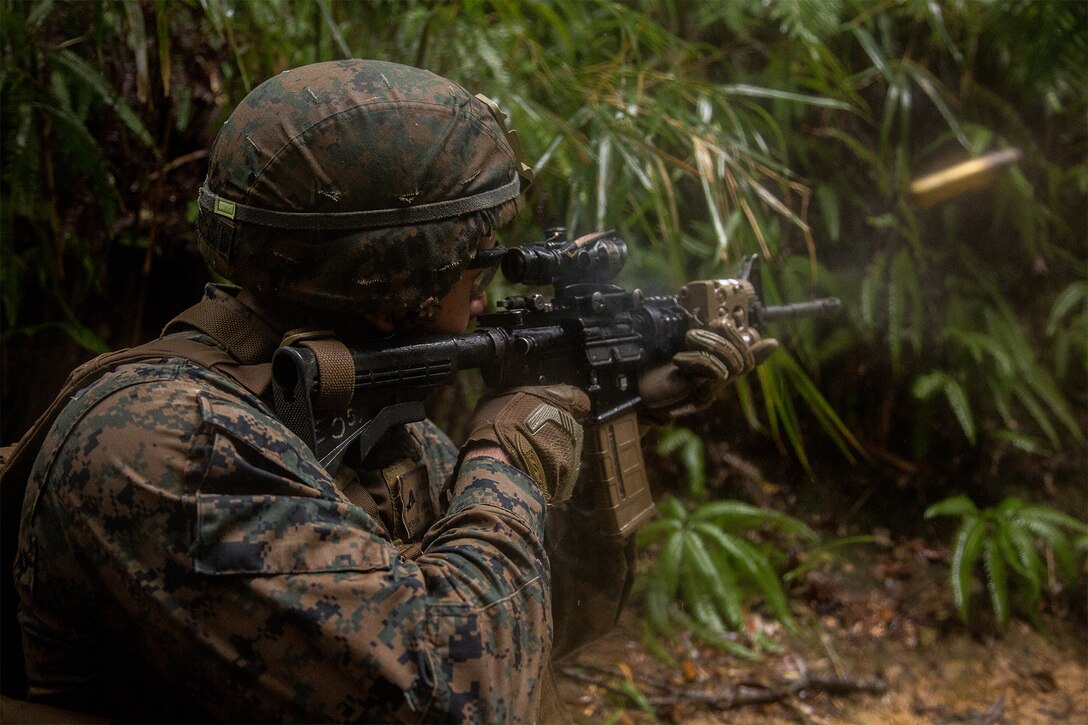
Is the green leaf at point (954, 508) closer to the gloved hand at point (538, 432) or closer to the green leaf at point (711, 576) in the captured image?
the green leaf at point (711, 576)

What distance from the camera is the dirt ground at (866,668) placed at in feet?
10.4

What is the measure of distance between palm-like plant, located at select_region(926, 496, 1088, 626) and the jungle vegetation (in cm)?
4

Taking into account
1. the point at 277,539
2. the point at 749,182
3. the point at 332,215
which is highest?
the point at 332,215

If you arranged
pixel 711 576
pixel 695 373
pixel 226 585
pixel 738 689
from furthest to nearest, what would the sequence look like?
pixel 711 576 → pixel 738 689 → pixel 695 373 → pixel 226 585

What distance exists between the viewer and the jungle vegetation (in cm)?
248

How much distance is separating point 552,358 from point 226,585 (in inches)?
37.1

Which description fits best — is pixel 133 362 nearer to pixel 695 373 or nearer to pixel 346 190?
pixel 346 190

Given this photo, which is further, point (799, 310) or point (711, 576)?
point (711, 576)

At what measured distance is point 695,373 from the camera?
218 cm

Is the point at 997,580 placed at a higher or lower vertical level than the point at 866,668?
higher

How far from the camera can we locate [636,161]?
2836mm

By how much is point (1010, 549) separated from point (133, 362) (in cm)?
366

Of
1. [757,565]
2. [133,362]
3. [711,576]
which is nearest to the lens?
[133,362]

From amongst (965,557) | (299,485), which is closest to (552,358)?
(299,485)
